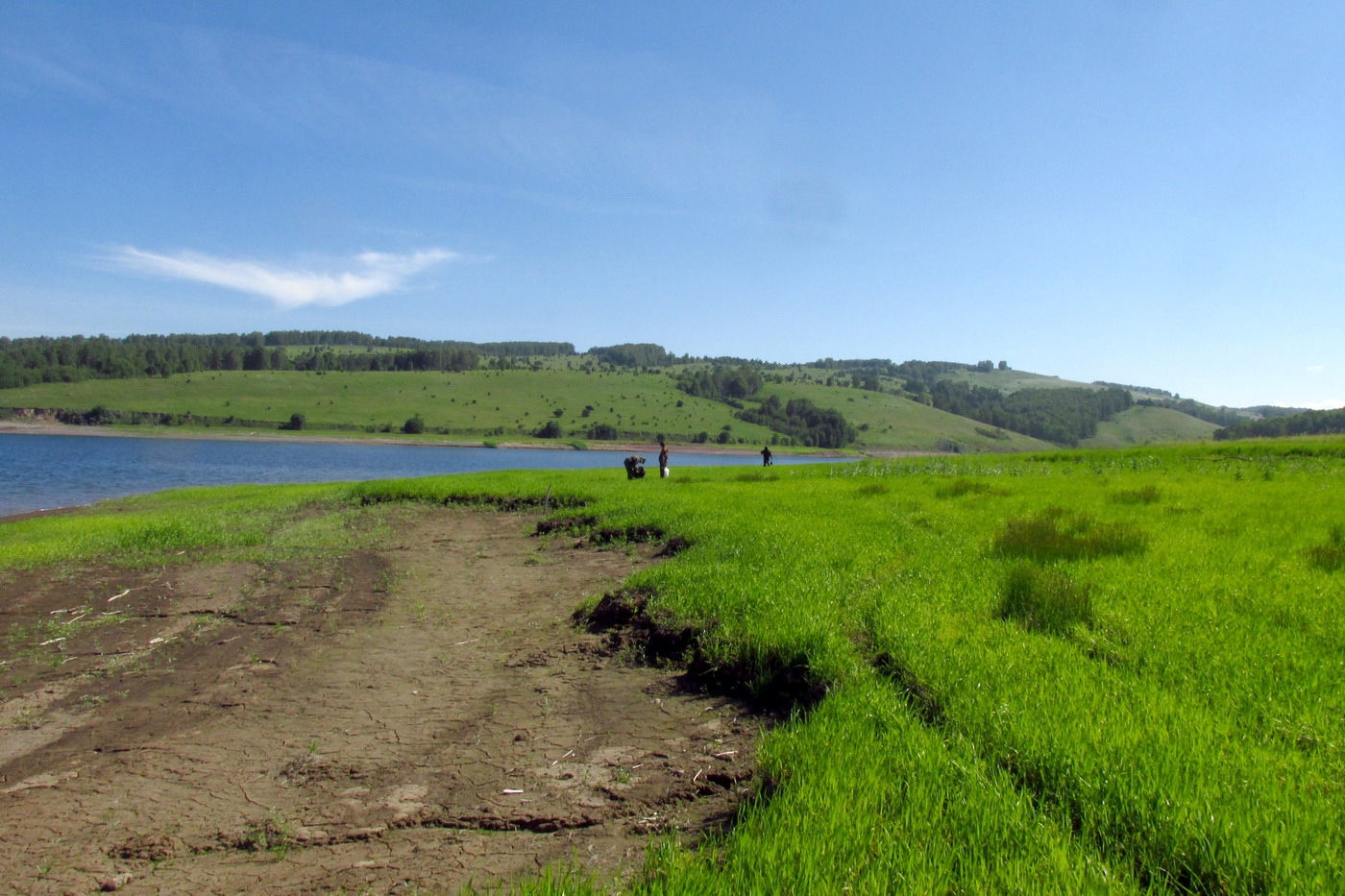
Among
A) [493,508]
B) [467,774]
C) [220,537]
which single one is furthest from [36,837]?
[493,508]

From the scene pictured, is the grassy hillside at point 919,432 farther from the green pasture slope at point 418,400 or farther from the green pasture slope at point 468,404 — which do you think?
the green pasture slope at point 418,400

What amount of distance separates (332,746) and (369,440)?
135m

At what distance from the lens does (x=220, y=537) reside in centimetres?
1675

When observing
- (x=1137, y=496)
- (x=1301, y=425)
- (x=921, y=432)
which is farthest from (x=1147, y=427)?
(x=1137, y=496)

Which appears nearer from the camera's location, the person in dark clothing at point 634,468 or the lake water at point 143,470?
the person in dark clothing at point 634,468

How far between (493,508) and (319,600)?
12387 mm

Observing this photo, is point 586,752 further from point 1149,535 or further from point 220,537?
point 220,537

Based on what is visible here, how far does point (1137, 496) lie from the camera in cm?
1429

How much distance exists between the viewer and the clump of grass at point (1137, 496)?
14.1 m

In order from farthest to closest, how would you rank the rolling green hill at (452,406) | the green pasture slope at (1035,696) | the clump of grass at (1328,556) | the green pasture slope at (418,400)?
1. the green pasture slope at (418,400)
2. the rolling green hill at (452,406)
3. the clump of grass at (1328,556)
4. the green pasture slope at (1035,696)

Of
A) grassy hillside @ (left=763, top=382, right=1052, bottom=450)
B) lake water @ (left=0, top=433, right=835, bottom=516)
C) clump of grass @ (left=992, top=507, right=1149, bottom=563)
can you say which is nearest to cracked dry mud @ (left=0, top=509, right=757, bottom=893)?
clump of grass @ (left=992, top=507, right=1149, bottom=563)

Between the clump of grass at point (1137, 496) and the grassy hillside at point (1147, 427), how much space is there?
13423 centimetres

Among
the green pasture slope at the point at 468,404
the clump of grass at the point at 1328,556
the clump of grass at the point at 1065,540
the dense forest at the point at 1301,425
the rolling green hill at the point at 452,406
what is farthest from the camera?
the green pasture slope at the point at 468,404

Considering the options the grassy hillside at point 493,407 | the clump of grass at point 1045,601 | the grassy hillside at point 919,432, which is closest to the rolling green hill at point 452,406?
the grassy hillside at point 493,407
